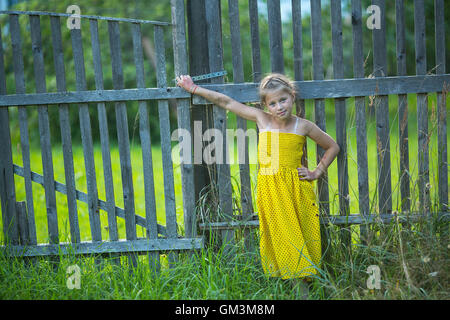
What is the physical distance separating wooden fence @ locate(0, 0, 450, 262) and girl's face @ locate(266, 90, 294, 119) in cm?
24

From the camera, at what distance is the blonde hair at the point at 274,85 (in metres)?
2.79

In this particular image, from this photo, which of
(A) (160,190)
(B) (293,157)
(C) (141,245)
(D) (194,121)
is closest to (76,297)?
(C) (141,245)

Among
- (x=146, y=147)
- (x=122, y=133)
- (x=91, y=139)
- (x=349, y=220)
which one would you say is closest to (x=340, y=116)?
(x=349, y=220)

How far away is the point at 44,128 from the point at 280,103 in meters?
1.79

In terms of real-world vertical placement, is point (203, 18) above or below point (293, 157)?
above

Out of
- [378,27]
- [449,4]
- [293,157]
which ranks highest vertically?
[449,4]

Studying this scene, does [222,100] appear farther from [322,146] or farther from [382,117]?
[382,117]

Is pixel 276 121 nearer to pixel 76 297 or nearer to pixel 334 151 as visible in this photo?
pixel 334 151

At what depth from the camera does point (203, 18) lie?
3.07 m

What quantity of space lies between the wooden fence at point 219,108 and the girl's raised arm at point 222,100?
2.5 inches

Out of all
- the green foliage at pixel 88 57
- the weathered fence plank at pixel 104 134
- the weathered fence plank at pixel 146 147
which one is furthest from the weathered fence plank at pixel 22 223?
the green foliage at pixel 88 57

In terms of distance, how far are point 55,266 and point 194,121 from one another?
1576mm

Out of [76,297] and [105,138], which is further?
[105,138]

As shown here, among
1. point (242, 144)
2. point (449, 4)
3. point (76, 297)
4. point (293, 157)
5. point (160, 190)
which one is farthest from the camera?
point (449, 4)
